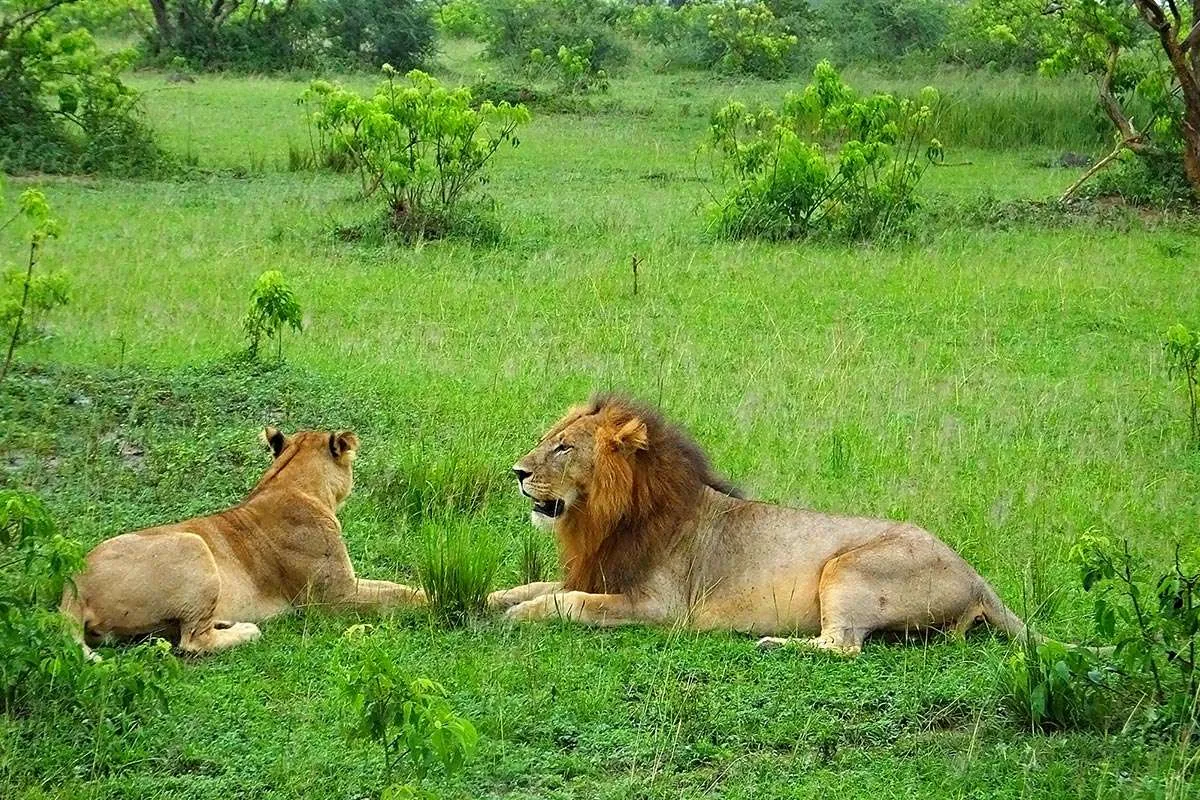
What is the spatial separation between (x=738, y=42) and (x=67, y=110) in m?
13.9

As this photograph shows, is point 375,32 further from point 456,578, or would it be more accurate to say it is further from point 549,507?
point 456,578

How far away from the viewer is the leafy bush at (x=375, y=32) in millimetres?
26422

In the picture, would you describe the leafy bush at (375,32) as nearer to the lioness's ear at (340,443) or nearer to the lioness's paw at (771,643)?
the lioness's ear at (340,443)

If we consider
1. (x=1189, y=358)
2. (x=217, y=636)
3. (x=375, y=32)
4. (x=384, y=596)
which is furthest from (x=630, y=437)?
(x=375, y=32)

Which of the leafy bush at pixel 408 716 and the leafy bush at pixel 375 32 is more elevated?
the leafy bush at pixel 408 716

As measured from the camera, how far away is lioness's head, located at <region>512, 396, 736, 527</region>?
5.57 meters

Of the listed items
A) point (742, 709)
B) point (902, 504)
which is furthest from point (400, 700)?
point (902, 504)

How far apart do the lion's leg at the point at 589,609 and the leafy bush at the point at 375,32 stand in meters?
22.0

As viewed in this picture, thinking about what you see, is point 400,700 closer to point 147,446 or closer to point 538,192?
point 147,446

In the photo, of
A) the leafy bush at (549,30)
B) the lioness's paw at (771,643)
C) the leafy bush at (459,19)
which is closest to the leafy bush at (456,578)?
the lioness's paw at (771,643)

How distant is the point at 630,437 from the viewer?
5559 mm

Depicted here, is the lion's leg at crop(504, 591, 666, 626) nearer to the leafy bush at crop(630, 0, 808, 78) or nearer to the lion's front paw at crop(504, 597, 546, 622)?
the lion's front paw at crop(504, 597, 546, 622)

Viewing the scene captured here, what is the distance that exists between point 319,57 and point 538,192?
1218 centimetres

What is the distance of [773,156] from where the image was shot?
42.5ft
